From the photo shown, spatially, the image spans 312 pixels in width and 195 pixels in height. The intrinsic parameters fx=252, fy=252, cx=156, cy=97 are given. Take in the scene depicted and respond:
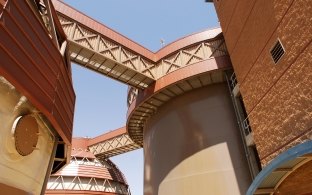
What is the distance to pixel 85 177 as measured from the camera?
2856 centimetres

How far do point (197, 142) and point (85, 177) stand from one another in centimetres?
1806

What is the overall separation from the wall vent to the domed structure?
23.9 m

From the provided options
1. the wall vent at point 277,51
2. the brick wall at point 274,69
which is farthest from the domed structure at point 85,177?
the wall vent at point 277,51

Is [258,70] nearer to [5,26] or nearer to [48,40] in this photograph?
[48,40]

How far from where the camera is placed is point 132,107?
19438 millimetres

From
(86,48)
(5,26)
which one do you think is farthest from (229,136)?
(5,26)

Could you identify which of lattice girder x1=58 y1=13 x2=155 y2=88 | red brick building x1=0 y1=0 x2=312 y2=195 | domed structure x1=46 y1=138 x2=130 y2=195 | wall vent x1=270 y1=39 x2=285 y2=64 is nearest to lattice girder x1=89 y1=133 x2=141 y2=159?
domed structure x1=46 y1=138 x2=130 y2=195

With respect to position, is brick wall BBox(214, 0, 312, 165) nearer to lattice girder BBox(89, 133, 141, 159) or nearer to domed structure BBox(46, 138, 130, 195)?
lattice girder BBox(89, 133, 141, 159)

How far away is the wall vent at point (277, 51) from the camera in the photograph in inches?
336

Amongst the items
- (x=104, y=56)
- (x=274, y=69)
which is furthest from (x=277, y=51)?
(x=104, y=56)

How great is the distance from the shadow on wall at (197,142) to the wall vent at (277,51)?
6902mm

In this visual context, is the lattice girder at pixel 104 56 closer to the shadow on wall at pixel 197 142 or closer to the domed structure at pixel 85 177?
the shadow on wall at pixel 197 142

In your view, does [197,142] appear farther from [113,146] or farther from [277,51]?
[113,146]

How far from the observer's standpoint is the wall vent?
8.54 m
